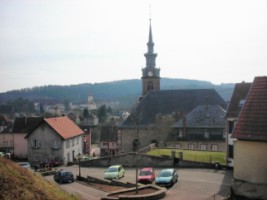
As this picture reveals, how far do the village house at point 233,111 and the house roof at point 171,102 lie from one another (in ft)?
86.2

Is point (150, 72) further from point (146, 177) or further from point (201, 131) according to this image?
point (146, 177)

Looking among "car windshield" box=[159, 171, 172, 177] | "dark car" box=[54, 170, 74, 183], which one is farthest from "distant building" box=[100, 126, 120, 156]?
"car windshield" box=[159, 171, 172, 177]

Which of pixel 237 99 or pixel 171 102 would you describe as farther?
pixel 171 102

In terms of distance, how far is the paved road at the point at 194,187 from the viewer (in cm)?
2239

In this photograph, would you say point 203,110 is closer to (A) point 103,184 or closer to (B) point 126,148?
(B) point 126,148

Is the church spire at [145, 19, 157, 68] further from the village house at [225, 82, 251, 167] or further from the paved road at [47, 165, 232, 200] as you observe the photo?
the paved road at [47, 165, 232, 200]

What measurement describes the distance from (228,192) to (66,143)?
2889 centimetres

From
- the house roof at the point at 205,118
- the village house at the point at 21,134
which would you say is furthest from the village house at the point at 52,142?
the house roof at the point at 205,118

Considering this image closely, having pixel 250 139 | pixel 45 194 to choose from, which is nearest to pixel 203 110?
pixel 250 139

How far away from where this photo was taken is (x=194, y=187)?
25.2m

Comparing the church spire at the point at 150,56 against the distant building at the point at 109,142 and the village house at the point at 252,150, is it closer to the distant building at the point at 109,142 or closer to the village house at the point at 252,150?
the distant building at the point at 109,142

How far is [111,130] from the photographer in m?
83.9

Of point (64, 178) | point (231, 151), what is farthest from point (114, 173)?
point (231, 151)

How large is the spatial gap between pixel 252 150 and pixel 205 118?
107ft
